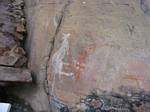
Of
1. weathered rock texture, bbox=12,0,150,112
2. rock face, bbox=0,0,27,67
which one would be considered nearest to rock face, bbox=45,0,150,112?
weathered rock texture, bbox=12,0,150,112

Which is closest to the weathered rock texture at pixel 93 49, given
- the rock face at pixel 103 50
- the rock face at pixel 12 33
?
the rock face at pixel 103 50

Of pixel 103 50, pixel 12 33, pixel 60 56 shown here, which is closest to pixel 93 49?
pixel 103 50

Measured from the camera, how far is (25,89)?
242cm

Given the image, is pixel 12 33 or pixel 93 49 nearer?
pixel 93 49

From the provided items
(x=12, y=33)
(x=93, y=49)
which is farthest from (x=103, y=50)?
(x=12, y=33)

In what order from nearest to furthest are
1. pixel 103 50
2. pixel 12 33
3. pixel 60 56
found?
pixel 103 50 → pixel 60 56 → pixel 12 33

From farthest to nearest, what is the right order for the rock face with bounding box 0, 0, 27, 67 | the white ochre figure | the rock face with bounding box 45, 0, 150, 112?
the rock face with bounding box 0, 0, 27, 67, the white ochre figure, the rock face with bounding box 45, 0, 150, 112

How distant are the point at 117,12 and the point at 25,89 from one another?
0.86m

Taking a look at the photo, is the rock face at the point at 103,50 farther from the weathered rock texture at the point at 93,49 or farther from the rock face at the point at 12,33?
the rock face at the point at 12,33

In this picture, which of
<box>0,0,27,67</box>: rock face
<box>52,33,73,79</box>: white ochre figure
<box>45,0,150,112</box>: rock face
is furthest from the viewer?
<box>0,0,27,67</box>: rock face

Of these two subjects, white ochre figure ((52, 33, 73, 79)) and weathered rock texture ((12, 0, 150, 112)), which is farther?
white ochre figure ((52, 33, 73, 79))

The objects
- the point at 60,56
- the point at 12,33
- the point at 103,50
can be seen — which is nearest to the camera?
the point at 103,50

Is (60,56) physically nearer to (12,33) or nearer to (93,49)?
(93,49)

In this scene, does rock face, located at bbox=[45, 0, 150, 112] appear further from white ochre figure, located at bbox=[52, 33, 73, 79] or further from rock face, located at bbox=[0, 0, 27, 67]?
rock face, located at bbox=[0, 0, 27, 67]
